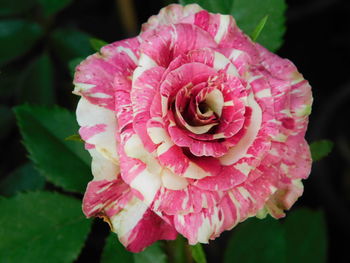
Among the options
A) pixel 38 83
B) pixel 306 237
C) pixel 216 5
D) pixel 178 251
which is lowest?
pixel 306 237

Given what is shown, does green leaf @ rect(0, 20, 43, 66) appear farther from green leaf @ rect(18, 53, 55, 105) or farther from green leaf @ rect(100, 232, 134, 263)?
green leaf @ rect(100, 232, 134, 263)

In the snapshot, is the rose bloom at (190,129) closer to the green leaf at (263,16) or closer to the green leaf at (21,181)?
the green leaf at (263,16)

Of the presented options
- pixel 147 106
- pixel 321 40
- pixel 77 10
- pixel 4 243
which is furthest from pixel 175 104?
pixel 321 40

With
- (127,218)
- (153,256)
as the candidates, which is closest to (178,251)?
(153,256)

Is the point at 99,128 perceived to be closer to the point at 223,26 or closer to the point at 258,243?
the point at 223,26

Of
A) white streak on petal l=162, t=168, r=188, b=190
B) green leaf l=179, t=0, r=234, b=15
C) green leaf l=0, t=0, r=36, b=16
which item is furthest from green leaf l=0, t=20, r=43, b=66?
white streak on petal l=162, t=168, r=188, b=190

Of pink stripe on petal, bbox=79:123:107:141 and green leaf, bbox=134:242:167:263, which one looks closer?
pink stripe on petal, bbox=79:123:107:141
